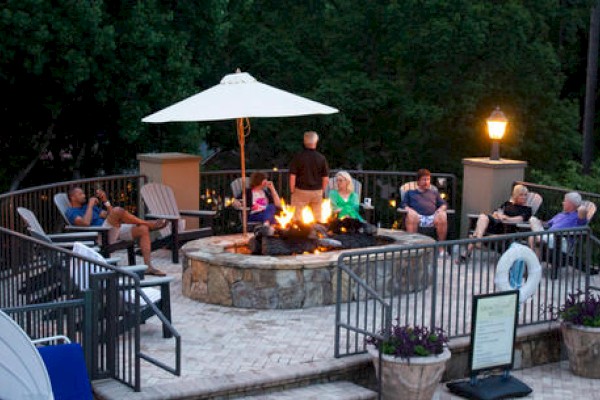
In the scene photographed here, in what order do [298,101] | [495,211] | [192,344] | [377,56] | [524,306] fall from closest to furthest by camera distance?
[192,344]
[524,306]
[298,101]
[495,211]
[377,56]

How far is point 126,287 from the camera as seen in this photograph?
797 cm

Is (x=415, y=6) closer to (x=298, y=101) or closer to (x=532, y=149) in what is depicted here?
(x=532, y=149)

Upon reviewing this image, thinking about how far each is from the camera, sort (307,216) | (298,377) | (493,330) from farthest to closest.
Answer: (307,216), (493,330), (298,377)

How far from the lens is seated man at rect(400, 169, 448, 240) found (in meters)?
13.5

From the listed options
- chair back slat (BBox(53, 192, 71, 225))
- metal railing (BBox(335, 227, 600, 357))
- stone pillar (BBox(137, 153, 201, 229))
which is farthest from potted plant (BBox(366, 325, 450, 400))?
stone pillar (BBox(137, 153, 201, 229))

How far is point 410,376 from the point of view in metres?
8.35

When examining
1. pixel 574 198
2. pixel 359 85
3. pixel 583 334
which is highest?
pixel 359 85

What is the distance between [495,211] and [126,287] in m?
6.98

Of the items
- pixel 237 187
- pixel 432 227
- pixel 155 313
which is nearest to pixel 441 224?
pixel 432 227

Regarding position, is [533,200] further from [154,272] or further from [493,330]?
[154,272]

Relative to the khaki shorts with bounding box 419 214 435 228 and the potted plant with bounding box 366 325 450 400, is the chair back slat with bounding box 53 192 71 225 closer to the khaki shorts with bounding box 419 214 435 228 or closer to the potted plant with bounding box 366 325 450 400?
the khaki shorts with bounding box 419 214 435 228

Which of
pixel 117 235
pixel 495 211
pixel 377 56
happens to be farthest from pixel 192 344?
pixel 377 56

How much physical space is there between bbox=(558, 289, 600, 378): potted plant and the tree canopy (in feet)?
35.5

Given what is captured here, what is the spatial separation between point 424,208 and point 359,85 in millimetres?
12210
